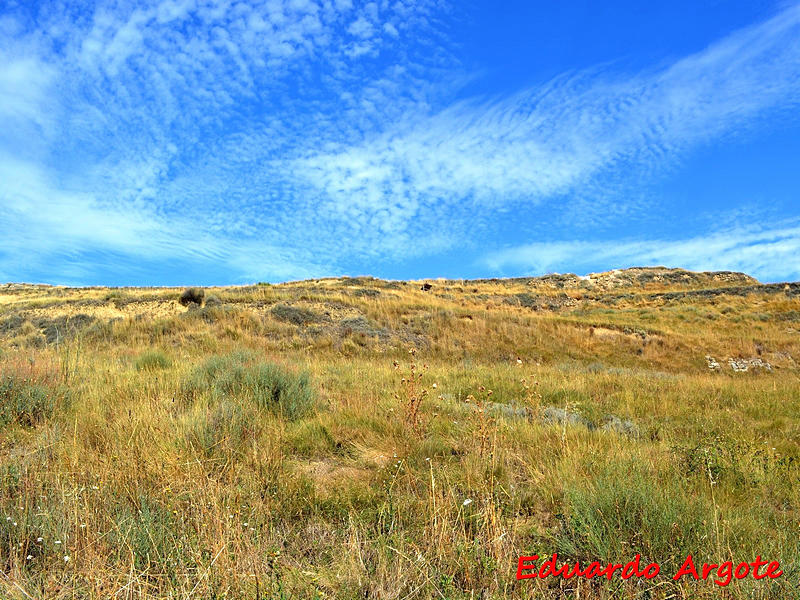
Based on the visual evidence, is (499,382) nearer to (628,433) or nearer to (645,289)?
Answer: (628,433)

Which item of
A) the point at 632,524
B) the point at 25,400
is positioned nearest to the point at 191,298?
the point at 25,400

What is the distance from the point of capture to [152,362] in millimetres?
8922

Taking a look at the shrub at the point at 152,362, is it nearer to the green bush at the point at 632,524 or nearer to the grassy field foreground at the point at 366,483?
the grassy field foreground at the point at 366,483

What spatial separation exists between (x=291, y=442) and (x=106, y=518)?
202cm

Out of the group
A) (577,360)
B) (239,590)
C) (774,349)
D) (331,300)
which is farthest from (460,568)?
(774,349)

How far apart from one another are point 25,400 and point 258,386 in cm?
272

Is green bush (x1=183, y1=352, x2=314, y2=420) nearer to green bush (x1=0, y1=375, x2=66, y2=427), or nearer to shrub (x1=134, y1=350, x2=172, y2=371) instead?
green bush (x1=0, y1=375, x2=66, y2=427)

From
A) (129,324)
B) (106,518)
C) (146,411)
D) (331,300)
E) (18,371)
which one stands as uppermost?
(331,300)

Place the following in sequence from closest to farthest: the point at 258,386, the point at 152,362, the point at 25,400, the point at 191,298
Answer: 1. the point at 25,400
2. the point at 258,386
3. the point at 152,362
4. the point at 191,298

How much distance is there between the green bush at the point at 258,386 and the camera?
19.3 ft

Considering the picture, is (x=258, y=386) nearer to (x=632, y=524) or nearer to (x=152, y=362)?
(x=152, y=362)

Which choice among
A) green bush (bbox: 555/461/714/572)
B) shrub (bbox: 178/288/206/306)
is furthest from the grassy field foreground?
shrub (bbox: 178/288/206/306)

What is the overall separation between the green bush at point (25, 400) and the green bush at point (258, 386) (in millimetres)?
1532

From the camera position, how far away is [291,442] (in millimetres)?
4711
